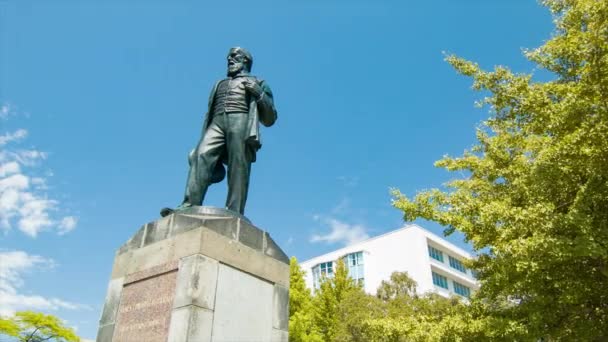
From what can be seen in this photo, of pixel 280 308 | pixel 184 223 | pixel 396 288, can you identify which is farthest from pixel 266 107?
pixel 396 288

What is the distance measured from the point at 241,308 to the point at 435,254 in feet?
148

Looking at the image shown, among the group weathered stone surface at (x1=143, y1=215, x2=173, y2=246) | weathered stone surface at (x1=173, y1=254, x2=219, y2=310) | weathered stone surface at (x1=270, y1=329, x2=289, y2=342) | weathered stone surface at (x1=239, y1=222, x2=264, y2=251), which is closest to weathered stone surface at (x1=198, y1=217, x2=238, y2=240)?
weathered stone surface at (x1=239, y1=222, x2=264, y2=251)

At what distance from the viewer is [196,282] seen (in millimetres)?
4883

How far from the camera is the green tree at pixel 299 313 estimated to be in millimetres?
19094

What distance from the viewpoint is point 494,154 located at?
512 inches

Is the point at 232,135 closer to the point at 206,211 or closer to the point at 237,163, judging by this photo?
the point at 237,163

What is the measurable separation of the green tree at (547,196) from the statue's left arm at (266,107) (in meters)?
5.83

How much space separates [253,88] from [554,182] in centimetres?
691

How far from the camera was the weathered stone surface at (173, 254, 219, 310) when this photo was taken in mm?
4814

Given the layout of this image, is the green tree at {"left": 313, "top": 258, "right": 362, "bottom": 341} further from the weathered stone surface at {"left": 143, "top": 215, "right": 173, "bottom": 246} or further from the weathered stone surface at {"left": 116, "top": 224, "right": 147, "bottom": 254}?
the weathered stone surface at {"left": 143, "top": 215, "right": 173, "bottom": 246}

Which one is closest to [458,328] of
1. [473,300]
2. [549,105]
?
[473,300]

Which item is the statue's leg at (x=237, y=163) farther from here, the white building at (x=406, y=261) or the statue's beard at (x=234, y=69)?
the white building at (x=406, y=261)

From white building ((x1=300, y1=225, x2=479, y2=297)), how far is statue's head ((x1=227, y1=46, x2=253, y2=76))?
121 feet

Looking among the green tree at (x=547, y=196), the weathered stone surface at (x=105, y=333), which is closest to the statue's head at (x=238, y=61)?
the weathered stone surface at (x=105, y=333)
